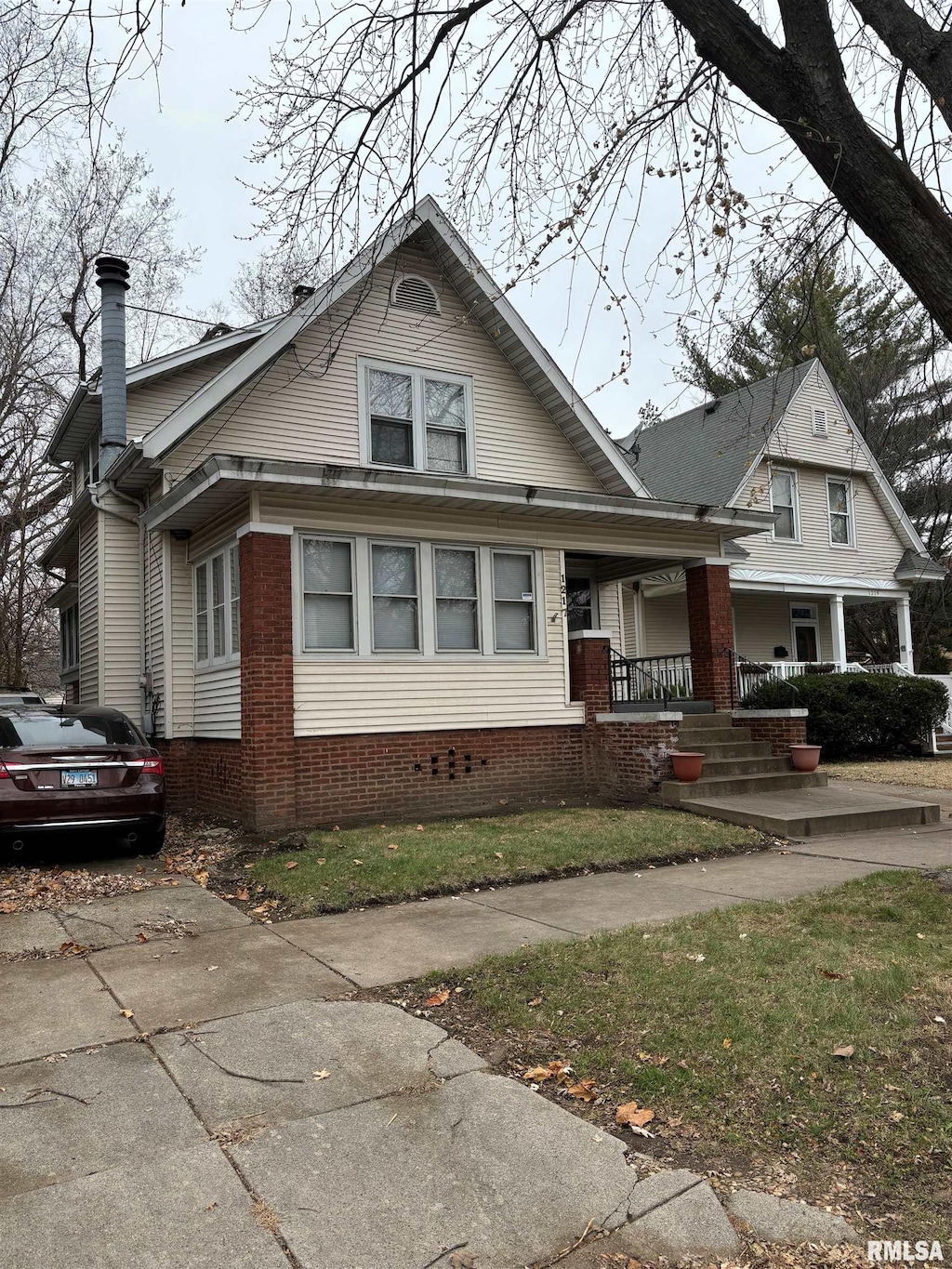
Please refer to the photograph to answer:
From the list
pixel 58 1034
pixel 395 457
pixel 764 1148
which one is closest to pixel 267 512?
pixel 395 457

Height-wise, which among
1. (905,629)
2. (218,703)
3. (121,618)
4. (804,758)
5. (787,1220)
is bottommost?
(787,1220)

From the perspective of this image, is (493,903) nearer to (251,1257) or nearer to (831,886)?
(831,886)

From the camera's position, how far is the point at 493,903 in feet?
23.4

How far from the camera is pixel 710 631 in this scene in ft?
45.1

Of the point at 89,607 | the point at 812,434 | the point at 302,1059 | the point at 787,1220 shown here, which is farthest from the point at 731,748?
the point at 812,434

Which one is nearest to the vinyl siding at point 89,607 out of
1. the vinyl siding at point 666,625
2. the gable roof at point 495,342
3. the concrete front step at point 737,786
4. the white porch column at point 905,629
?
the gable roof at point 495,342

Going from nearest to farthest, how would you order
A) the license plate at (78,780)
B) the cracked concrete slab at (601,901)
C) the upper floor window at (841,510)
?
the cracked concrete slab at (601,901) < the license plate at (78,780) < the upper floor window at (841,510)

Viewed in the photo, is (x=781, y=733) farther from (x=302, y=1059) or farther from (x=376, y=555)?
(x=302, y=1059)

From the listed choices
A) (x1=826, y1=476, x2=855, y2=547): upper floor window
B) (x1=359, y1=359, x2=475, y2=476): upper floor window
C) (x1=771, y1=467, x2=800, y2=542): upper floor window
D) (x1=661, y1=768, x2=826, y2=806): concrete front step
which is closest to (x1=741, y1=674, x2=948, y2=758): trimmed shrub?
(x1=661, y1=768, x2=826, y2=806): concrete front step

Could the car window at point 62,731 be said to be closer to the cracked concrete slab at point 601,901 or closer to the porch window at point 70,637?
the cracked concrete slab at point 601,901

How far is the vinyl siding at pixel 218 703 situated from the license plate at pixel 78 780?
2.47 m

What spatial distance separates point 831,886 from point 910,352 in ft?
76.6

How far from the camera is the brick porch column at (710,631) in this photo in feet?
44.9

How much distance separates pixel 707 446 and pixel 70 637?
15.2 m
